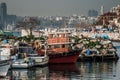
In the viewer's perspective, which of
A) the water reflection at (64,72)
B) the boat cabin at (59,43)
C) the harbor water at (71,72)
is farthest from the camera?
the boat cabin at (59,43)

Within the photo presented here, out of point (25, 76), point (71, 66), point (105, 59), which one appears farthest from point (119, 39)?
point (25, 76)

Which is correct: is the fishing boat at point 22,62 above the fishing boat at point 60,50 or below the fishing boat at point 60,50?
below

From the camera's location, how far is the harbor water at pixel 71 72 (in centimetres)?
3841

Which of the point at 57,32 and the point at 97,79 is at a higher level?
the point at 57,32

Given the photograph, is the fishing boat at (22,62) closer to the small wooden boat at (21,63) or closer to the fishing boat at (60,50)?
the small wooden boat at (21,63)

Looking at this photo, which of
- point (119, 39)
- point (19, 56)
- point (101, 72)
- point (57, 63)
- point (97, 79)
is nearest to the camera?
point (97, 79)

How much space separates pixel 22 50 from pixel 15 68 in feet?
28.7

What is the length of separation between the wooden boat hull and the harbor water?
808 millimetres

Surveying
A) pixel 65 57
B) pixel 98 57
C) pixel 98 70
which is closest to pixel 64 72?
pixel 98 70

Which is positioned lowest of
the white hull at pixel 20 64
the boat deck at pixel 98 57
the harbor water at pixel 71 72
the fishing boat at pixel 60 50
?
the harbor water at pixel 71 72

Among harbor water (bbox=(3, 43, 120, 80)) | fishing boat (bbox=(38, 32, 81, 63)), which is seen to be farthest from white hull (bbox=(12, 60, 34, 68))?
fishing boat (bbox=(38, 32, 81, 63))

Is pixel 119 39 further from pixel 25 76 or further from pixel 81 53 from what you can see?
pixel 25 76

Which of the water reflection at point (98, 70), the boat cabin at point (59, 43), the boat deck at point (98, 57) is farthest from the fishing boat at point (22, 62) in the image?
the boat deck at point (98, 57)

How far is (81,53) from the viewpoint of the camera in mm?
54031
